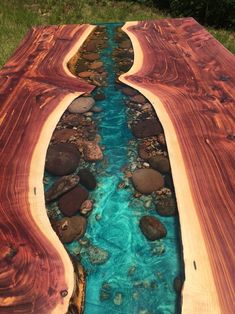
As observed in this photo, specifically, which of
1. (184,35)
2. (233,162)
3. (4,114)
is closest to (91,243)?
(233,162)

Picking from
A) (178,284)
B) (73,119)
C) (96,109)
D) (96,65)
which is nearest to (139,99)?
(96,109)

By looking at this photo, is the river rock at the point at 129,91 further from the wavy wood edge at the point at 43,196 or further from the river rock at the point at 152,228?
the river rock at the point at 152,228

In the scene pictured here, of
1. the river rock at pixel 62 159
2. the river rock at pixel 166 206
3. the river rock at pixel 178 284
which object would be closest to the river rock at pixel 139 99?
the river rock at pixel 62 159

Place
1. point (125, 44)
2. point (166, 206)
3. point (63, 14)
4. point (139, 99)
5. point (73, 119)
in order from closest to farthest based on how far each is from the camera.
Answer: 1. point (166, 206)
2. point (73, 119)
3. point (139, 99)
4. point (125, 44)
5. point (63, 14)


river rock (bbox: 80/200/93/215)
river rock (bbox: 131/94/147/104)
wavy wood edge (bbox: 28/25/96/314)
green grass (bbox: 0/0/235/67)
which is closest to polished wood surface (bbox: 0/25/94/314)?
wavy wood edge (bbox: 28/25/96/314)

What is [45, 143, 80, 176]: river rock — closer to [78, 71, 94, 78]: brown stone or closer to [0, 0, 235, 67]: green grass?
[78, 71, 94, 78]: brown stone

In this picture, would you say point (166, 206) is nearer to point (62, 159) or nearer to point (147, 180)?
point (147, 180)
